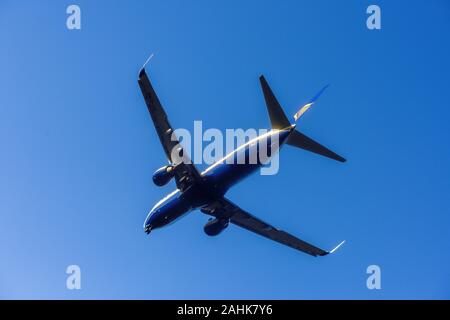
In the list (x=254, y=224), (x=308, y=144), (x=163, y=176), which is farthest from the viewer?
(x=254, y=224)

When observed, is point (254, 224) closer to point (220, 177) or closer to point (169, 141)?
point (220, 177)

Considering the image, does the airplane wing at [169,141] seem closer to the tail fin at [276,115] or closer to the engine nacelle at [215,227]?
the engine nacelle at [215,227]

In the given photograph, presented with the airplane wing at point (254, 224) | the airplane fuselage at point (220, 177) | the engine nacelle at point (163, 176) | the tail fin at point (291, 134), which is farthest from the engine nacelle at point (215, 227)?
the tail fin at point (291, 134)

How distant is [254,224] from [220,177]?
20.4 feet

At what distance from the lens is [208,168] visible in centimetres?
3378

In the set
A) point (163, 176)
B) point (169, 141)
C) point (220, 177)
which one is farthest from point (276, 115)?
point (163, 176)

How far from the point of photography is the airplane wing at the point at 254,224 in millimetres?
35562

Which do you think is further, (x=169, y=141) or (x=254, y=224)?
Answer: (x=254, y=224)
